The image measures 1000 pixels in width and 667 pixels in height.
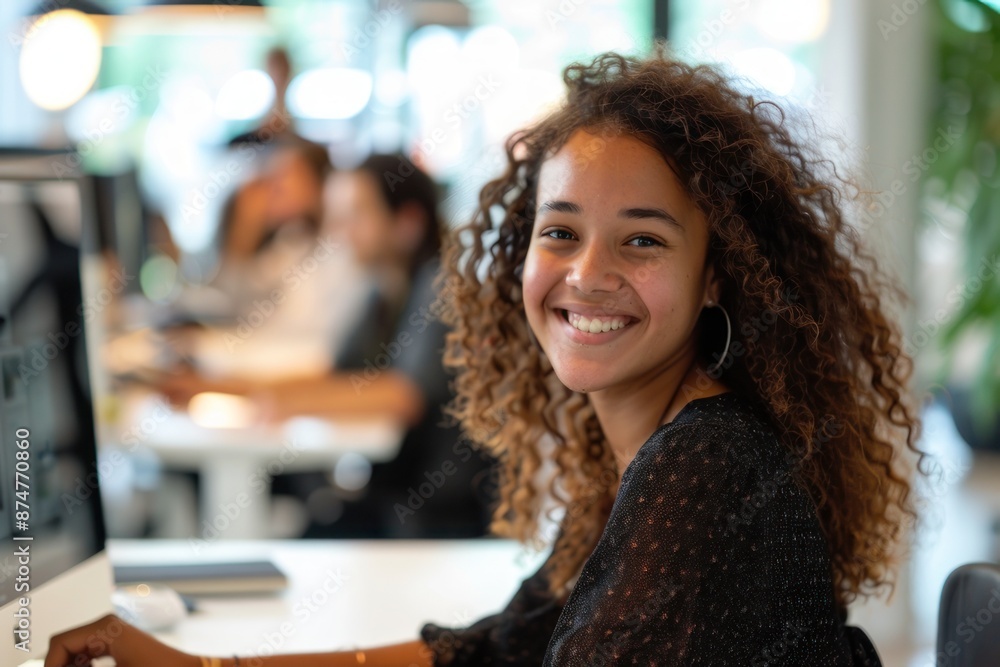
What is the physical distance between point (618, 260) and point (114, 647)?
0.69m

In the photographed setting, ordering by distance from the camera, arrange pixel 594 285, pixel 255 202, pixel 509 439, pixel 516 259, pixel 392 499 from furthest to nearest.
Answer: pixel 255 202 → pixel 392 499 → pixel 509 439 → pixel 516 259 → pixel 594 285

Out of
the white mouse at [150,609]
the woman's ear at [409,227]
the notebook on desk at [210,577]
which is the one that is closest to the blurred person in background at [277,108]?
the woman's ear at [409,227]

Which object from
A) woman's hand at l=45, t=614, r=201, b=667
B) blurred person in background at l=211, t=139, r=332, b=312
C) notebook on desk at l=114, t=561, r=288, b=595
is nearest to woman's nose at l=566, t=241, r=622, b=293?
woman's hand at l=45, t=614, r=201, b=667

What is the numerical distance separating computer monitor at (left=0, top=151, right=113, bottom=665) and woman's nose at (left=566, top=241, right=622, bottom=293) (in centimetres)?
55

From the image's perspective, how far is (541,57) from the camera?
4.77 meters

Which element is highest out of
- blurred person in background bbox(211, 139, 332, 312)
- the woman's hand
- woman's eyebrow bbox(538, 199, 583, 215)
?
woman's eyebrow bbox(538, 199, 583, 215)

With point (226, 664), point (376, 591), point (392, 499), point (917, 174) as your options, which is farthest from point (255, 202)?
point (226, 664)

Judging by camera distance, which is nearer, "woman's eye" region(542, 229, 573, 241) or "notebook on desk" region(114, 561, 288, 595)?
"woman's eye" region(542, 229, 573, 241)

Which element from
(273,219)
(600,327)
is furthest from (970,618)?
(273,219)

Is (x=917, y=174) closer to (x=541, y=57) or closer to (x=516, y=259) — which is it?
(x=516, y=259)

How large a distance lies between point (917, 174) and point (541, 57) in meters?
2.23

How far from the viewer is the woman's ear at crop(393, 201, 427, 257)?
3.74 meters

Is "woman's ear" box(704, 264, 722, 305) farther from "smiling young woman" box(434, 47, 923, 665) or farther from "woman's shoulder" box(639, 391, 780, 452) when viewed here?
"woman's shoulder" box(639, 391, 780, 452)

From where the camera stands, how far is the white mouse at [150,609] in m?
1.42
